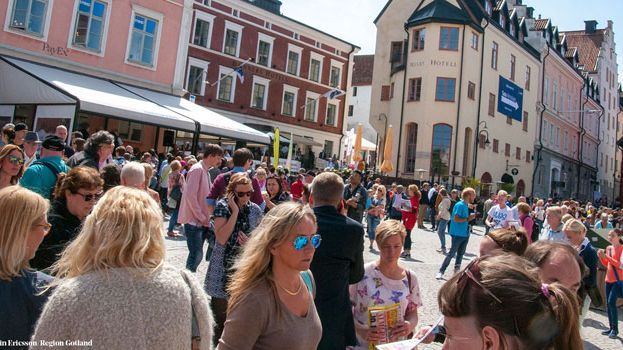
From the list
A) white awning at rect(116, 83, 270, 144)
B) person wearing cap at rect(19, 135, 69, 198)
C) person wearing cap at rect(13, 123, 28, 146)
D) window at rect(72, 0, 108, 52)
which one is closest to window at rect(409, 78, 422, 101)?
white awning at rect(116, 83, 270, 144)

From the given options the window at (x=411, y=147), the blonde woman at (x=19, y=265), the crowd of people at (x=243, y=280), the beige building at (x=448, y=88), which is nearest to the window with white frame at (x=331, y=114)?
the beige building at (x=448, y=88)

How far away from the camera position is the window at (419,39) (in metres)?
30.5

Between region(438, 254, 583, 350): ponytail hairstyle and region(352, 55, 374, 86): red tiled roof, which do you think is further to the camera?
region(352, 55, 374, 86): red tiled roof

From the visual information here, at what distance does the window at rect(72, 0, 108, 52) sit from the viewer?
18031mm

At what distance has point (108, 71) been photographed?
18750 mm

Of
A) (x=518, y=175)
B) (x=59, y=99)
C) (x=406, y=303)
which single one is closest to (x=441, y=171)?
(x=518, y=175)

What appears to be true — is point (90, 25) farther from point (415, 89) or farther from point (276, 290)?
point (415, 89)

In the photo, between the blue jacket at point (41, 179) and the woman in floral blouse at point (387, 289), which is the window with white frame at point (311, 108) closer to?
the blue jacket at point (41, 179)

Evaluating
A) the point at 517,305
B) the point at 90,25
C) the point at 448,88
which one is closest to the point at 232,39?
the point at 90,25

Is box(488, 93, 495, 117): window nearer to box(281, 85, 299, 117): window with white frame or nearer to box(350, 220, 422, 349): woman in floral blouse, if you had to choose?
box(281, 85, 299, 117): window with white frame

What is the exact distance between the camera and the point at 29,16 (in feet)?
55.1

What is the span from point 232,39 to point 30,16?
44.4ft

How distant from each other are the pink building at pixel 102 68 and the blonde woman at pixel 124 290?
45.8 ft

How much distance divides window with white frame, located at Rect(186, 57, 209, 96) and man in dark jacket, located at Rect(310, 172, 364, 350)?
83.6 feet
